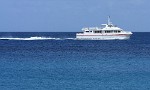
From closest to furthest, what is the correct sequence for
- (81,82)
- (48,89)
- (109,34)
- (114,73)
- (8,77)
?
(48,89) → (81,82) → (8,77) → (114,73) → (109,34)

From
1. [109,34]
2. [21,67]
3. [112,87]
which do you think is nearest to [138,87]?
[112,87]

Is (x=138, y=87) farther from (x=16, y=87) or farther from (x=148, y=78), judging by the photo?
(x=16, y=87)

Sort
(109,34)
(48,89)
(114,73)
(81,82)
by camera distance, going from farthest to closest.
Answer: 1. (109,34)
2. (114,73)
3. (81,82)
4. (48,89)

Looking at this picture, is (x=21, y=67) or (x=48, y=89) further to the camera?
(x=21, y=67)

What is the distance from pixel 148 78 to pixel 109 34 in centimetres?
8100

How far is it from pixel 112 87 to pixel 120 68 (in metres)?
12.4

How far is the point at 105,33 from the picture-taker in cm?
11981

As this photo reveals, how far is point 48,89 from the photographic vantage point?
34031mm

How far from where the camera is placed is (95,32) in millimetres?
120000

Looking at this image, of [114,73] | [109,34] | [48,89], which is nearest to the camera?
[48,89]

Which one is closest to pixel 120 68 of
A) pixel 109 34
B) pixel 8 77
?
pixel 8 77

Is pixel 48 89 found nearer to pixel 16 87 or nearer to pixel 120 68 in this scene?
pixel 16 87

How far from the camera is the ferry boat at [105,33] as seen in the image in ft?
385

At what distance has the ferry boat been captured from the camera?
385 ft
